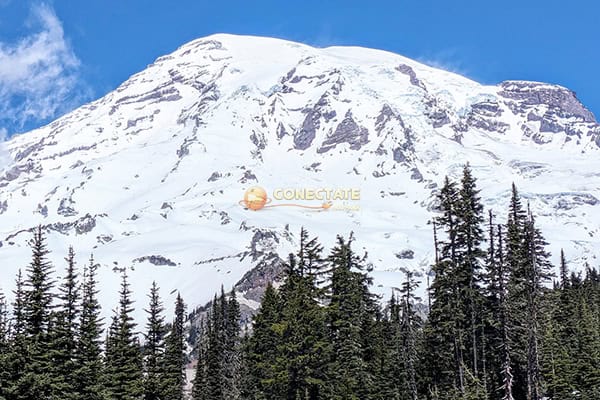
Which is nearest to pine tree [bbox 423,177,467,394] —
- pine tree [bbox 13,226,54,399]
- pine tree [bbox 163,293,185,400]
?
pine tree [bbox 163,293,185,400]

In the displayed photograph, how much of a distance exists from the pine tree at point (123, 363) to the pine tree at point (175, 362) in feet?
8.05

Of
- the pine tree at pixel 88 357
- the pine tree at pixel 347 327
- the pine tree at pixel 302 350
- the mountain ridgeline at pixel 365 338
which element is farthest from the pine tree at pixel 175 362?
the pine tree at pixel 302 350

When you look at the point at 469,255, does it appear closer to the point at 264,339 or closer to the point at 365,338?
the point at 365,338

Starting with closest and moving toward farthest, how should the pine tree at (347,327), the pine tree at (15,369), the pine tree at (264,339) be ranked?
the pine tree at (15,369) → the pine tree at (347,327) → the pine tree at (264,339)

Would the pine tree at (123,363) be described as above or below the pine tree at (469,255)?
below

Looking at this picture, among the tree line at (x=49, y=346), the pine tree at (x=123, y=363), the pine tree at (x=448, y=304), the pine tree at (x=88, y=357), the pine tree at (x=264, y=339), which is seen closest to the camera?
the tree line at (x=49, y=346)

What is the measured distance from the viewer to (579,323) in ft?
247

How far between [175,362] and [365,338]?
2403 cm

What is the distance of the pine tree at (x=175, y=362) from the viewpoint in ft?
220

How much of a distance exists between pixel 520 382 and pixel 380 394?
12147 millimetres

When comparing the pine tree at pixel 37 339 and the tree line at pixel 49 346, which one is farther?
the tree line at pixel 49 346

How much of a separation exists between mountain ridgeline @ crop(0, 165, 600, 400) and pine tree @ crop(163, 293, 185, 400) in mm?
587

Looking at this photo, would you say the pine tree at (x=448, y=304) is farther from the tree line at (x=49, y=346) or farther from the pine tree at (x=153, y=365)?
the tree line at (x=49, y=346)

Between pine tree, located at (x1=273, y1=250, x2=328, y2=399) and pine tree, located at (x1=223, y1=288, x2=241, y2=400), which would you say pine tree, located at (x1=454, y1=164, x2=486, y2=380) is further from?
pine tree, located at (x1=223, y1=288, x2=241, y2=400)
